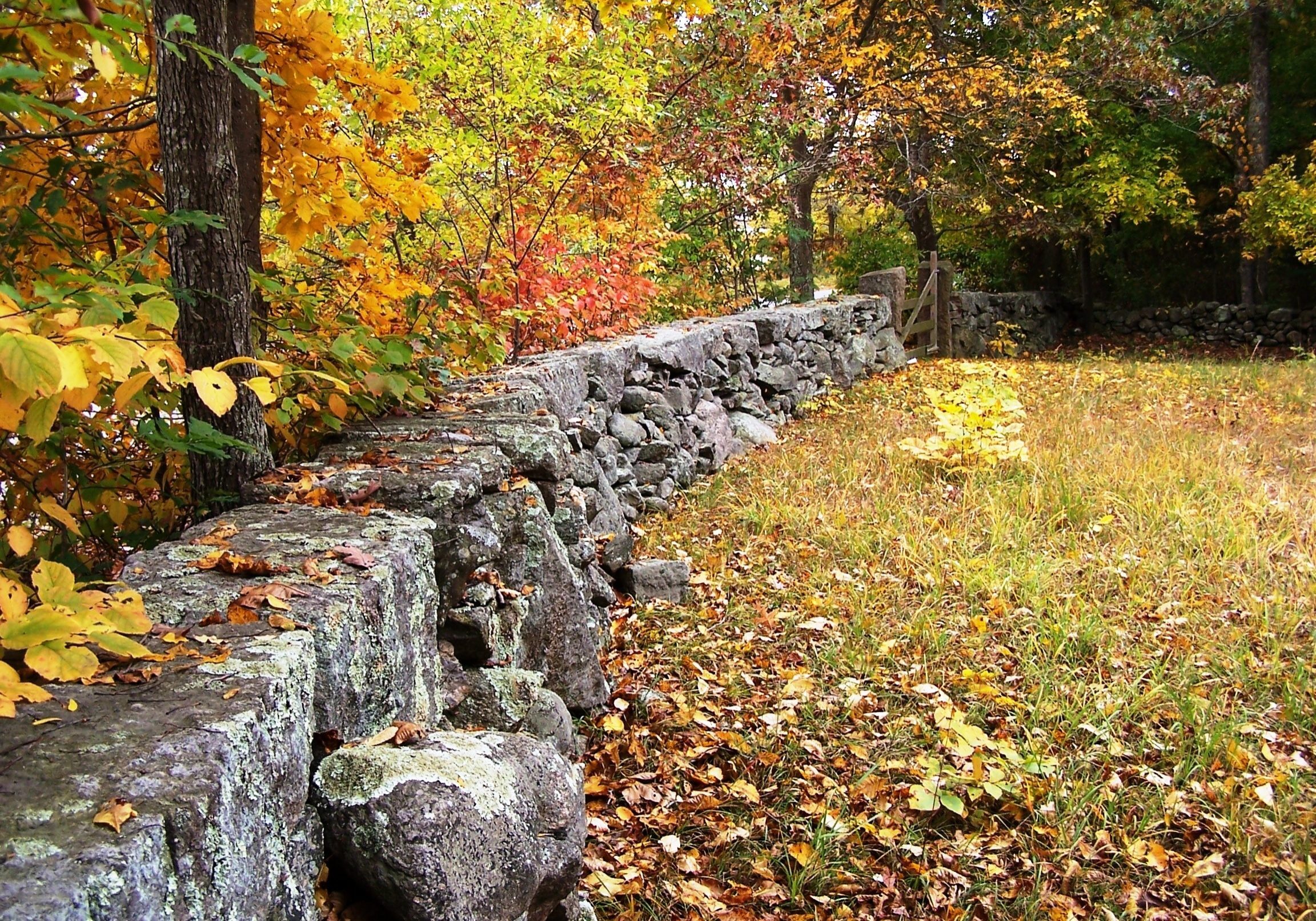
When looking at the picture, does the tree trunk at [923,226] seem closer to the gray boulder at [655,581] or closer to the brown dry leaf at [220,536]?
the gray boulder at [655,581]

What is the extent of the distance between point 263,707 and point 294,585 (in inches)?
17.1

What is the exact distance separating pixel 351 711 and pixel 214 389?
635 mm

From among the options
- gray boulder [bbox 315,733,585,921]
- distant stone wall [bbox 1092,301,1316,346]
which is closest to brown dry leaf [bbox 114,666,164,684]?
gray boulder [bbox 315,733,585,921]

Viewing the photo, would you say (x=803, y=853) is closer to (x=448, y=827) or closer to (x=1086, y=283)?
(x=448, y=827)

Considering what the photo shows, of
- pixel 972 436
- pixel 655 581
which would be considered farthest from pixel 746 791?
pixel 972 436

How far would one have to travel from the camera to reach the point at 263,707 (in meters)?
1.23

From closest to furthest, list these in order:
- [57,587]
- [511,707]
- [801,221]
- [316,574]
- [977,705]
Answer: [57,587]
[316,574]
[511,707]
[977,705]
[801,221]

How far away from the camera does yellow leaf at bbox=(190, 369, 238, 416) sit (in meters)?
1.39

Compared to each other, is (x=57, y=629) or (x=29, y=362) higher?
(x=29, y=362)

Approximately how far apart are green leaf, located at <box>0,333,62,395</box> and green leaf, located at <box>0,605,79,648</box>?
0.31 m

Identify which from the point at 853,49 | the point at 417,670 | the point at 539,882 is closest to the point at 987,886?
the point at 539,882

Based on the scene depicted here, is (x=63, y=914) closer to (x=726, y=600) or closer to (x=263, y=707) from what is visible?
(x=263, y=707)

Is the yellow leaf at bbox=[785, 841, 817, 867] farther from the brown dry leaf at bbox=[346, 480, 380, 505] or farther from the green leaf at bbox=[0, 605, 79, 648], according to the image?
the green leaf at bbox=[0, 605, 79, 648]

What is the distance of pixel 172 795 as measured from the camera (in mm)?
1033
